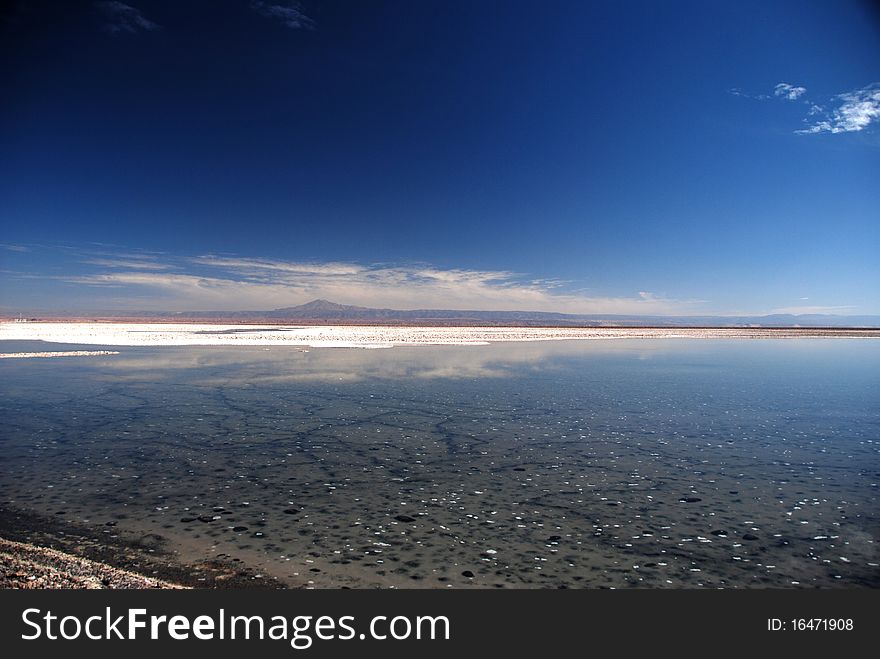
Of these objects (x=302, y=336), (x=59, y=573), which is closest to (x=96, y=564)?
(x=59, y=573)

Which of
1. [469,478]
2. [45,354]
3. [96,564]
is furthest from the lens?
[45,354]

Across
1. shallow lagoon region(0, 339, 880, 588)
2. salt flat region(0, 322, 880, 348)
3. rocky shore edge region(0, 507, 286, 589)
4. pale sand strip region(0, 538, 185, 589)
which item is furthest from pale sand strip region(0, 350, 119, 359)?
pale sand strip region(0, 538, 185, 589)

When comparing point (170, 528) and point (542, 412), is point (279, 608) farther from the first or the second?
point (542, 412)

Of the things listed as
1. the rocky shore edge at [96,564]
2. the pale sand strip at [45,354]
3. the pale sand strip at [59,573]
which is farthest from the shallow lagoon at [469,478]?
the pale sand strip at [45,354]

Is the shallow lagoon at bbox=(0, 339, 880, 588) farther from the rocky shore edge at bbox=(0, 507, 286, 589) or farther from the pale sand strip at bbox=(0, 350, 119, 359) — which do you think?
the pale sand strip at bbox=(0, 350, 119, 359)

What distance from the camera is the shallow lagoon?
5980mm

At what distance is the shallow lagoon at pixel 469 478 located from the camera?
19.6 ft

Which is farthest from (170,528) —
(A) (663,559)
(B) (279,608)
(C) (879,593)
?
(C) (879,593)

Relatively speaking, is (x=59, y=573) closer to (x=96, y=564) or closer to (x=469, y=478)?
(x=96, y=564)

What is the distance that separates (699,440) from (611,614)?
7.92 meters

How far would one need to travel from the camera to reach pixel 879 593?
17.4 feet

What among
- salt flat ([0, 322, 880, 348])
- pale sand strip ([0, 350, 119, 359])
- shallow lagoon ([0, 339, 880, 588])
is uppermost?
salt flat ([0, 322, 880, 348])

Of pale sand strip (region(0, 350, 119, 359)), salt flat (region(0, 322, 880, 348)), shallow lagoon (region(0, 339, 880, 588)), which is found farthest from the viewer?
salt flat (region(0, 322, 880, 348))

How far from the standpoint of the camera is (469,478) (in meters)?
8.99
